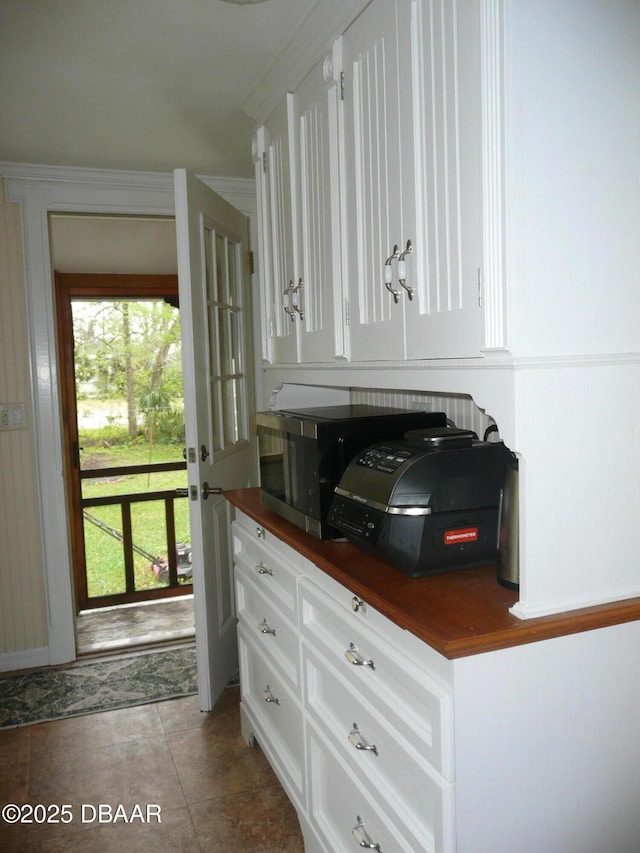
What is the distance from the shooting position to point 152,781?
7.61 feet

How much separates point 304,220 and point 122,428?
9.55 feet

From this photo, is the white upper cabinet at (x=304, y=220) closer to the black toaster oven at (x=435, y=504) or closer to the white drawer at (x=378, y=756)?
the black toaster oven at (x=435, y=504)

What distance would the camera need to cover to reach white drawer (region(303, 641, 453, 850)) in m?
1.20

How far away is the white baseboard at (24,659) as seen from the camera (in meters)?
3.20

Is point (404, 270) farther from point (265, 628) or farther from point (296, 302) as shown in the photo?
point (265, 628)

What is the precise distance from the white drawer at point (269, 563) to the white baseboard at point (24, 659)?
4.53 feet

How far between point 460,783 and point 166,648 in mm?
2486

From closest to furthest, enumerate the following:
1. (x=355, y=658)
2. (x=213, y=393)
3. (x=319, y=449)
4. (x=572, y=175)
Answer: (x=572, y=175), (x=355, y=658), (x=319, y=449), (x=213, y=393)

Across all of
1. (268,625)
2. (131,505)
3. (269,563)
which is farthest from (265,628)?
(131,505)

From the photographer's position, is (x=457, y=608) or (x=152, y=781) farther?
(x=152, y=781)

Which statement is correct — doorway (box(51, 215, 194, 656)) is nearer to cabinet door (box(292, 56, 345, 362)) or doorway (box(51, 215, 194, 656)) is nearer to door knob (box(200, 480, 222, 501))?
door knob (box(200, 480, 222, 501))

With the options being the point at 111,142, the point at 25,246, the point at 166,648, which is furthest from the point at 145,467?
the point at 111,142

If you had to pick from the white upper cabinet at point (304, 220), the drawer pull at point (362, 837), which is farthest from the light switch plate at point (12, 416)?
the drawer pull at point (362, 837)

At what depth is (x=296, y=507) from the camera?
1.93 meters
